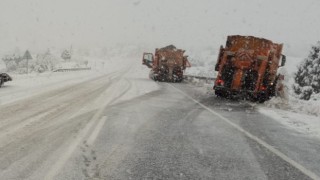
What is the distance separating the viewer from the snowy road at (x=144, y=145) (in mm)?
5352

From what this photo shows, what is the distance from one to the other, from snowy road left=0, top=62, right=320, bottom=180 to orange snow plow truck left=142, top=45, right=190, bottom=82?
18.7 m

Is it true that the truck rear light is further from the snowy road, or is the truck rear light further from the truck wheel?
the snowy road

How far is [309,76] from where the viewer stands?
46.8 meters

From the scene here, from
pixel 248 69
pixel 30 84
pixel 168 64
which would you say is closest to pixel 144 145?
pixel 248 69

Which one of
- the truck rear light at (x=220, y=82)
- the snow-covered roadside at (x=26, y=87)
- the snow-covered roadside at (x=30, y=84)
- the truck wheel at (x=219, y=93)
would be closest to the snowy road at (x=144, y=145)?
the snow-covered roadside at (x=26, y=87)

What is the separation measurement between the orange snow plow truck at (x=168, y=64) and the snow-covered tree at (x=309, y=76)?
68.0 feet

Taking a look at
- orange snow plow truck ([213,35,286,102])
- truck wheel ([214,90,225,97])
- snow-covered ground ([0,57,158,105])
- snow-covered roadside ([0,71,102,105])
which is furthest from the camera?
truck wheel ([214,90,225,97])

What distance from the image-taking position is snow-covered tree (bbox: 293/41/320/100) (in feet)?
150

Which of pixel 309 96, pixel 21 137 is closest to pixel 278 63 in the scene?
pixel 21 137

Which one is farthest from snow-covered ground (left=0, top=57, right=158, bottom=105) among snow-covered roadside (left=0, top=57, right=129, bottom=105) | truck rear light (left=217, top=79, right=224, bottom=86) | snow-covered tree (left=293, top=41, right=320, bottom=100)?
snow-covered tree (left=293, top=41, right=320, bottom=100)

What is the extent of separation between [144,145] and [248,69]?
11.3 meters

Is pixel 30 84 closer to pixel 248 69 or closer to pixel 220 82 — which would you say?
pixel 220 82

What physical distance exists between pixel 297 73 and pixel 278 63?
31214 mm

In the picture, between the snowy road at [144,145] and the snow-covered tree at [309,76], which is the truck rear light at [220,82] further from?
the snow-covered tree at [309,76]
